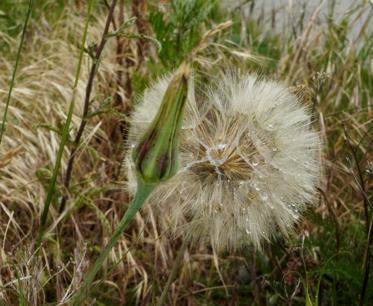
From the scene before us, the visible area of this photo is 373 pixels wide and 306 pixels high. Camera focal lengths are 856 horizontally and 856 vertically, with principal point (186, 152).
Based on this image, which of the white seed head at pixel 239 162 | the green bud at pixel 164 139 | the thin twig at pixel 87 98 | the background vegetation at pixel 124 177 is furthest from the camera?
the background vegetation at pixel 124 177

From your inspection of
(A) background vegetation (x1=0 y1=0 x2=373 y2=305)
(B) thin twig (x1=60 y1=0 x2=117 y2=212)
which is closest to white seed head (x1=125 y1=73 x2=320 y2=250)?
(A) background vegetation (x1=0 y1=0 x2=373 y2=305)

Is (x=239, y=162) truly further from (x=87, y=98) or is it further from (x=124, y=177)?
(x=124, y=177)

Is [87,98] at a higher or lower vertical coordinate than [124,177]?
higher

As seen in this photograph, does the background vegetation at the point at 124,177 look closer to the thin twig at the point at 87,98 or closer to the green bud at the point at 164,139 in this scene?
the thin twig at the point at 87,98

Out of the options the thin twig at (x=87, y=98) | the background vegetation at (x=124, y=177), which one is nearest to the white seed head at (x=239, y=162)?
the background vegetation at (x=124, y=177)

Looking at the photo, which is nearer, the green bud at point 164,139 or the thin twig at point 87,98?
the green bud at point 164,139

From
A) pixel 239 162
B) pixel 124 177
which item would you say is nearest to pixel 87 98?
pixel 124 177

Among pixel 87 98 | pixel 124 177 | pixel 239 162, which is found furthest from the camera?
pixel 124 177

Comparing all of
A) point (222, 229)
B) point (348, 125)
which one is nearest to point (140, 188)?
point (222, 229)
